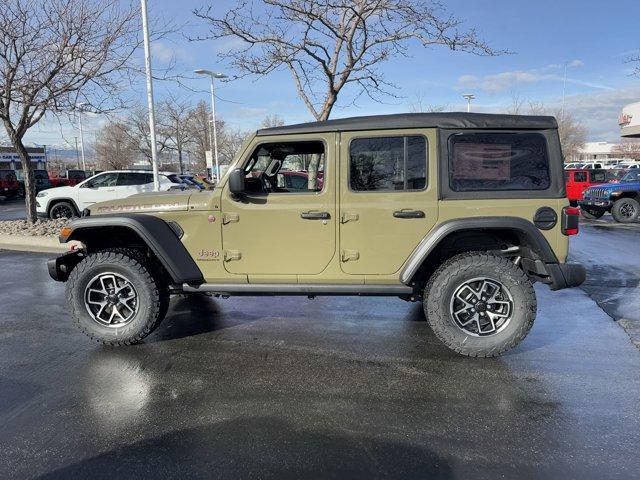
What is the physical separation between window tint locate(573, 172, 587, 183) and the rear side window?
16.7 metres

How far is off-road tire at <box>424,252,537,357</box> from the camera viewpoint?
13.2ft

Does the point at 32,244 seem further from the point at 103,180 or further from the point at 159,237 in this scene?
the point at 159,237

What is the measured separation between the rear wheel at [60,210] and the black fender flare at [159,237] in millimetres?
11694

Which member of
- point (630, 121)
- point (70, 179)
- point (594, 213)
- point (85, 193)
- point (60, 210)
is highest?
point (630, 121)

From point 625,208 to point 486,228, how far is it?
44.4 ft

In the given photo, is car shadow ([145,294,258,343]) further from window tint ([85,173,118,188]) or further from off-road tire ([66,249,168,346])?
window tint ([85,173,118,188])

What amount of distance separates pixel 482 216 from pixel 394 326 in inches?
62.8

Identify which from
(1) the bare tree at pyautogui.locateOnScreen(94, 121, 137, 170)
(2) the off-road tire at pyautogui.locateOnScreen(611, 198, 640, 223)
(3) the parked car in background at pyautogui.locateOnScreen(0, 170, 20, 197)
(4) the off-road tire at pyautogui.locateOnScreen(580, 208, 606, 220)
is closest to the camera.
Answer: (2) the off-road tire at pyautogui.locateOnScreen(611, 198, 640, 223)

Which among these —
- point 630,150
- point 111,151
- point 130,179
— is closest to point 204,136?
point 111,151

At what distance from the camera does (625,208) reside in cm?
1481

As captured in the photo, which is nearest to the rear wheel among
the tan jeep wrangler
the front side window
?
the tan jeep wrangler

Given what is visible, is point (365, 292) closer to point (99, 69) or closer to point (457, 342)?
point (457, 342)

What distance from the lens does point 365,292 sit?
4227mm

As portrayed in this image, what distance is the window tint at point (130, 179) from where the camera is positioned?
50.9 ft
